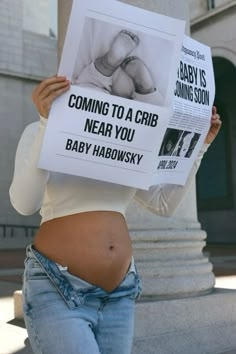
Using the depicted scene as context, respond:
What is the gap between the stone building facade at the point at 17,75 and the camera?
71.5 ft

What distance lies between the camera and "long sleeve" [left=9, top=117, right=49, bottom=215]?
5.64ft

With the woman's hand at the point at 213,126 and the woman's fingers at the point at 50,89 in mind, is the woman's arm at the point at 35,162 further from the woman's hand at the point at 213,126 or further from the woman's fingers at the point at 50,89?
the woman's hand at the point at 213,126

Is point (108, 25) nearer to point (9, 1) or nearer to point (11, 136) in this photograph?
point (11, 136)

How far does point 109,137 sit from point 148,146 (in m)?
0.16

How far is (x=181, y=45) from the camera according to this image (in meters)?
1.95

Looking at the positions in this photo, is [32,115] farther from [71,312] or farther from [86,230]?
[71,312]

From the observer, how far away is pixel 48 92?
169 cm

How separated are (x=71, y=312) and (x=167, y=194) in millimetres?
788

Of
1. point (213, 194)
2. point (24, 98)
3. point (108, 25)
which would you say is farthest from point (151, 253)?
point (24, 98)

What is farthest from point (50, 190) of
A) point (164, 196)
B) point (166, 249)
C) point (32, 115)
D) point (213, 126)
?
point (32, 115)

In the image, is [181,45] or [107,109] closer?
[107,109]

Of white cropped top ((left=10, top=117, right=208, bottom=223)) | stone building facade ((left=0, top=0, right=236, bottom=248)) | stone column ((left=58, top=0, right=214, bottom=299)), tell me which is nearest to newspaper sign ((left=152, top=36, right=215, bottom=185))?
white cropped top ((left=10, top=117, right=208, bottom=223))

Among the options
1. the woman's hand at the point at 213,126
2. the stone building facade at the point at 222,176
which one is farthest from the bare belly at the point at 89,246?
the stone building facade at the point at 222,176

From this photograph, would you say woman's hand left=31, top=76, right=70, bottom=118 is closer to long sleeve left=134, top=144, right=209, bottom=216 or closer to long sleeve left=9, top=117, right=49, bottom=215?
long sleeve left=9, top=117, right=49, bottom=215
